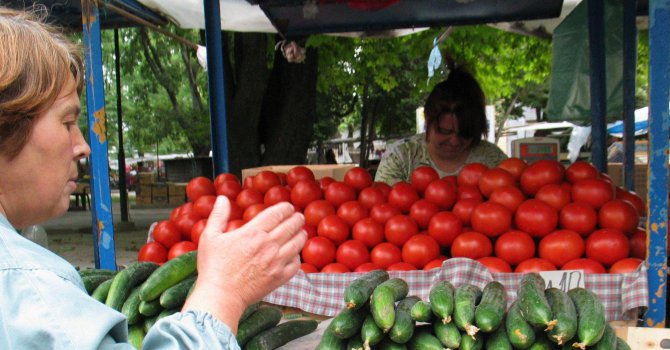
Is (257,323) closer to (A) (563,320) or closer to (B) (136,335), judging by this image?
(B) (136,335)

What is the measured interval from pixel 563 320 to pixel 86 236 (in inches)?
499

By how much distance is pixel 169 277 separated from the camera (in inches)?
92.6

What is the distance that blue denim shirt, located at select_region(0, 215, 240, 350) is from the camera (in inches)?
36.9

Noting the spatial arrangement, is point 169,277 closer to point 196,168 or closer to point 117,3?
point 117,3

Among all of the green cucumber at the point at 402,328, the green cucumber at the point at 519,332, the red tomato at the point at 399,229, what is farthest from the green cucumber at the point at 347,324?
the red tomato at the point at 399,229

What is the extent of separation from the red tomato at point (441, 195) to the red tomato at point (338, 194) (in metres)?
0.48

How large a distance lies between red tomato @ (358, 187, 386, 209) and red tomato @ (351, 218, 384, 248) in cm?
23

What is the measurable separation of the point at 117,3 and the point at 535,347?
455 cm

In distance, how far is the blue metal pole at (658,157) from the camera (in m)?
2.55

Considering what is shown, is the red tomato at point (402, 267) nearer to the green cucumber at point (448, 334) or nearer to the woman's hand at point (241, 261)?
the green cucumber at point (448, 334)

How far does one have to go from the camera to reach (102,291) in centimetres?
247

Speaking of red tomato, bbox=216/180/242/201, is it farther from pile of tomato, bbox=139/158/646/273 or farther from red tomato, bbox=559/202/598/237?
red tomato, bbox=559/202/598/237

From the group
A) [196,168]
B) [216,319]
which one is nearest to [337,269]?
[216,319]

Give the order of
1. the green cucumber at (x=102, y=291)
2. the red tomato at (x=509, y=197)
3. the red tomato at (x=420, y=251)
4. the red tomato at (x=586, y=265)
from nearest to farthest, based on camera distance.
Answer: the green cucumber at (x=102, y=291)
the red tomato at (x=586, y=265)
the red tomato at (x=420, y=251)
the red tomato at (x=509, y=197)
